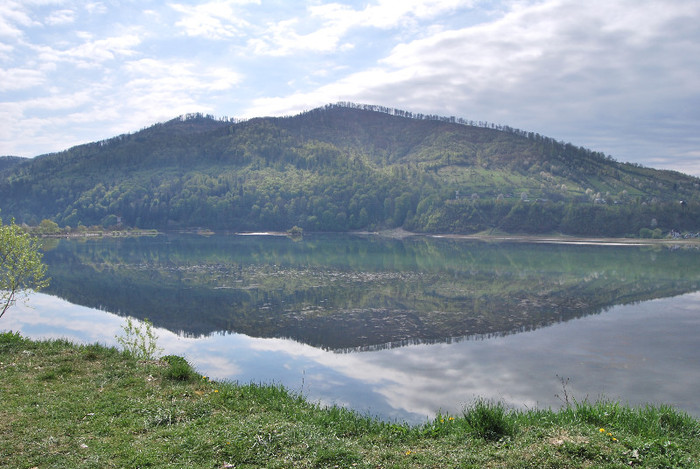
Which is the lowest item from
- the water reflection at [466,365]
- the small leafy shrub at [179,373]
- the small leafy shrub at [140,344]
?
the water reflection at [466,365]

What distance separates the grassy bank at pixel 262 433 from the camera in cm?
771

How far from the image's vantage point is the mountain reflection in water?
93.5 feet

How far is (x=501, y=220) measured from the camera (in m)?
138

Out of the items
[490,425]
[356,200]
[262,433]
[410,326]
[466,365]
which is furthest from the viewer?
[356,200]

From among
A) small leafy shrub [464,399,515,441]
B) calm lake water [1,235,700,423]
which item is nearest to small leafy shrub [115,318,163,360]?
calm lake water [1,235,700,423]

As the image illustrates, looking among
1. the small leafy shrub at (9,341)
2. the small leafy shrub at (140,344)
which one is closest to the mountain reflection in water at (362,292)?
the small leafy shrub at (140,344)

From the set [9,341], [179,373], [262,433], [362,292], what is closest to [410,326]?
[362,292]

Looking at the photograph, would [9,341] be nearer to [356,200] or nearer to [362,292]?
[362,292]

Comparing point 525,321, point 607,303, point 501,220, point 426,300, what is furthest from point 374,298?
point 501,220

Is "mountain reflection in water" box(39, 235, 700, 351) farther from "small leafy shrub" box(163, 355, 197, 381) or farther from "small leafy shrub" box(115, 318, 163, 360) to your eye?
"small leafy shrub" box(163, 355, 197, 381)

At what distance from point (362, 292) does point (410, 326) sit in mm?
11761

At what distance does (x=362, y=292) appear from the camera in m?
40.1

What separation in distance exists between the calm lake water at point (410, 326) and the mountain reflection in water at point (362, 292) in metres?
0.18

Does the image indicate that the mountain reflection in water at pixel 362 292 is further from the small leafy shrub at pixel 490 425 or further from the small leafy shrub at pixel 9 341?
the small leafy shrub at pixel 490 425
